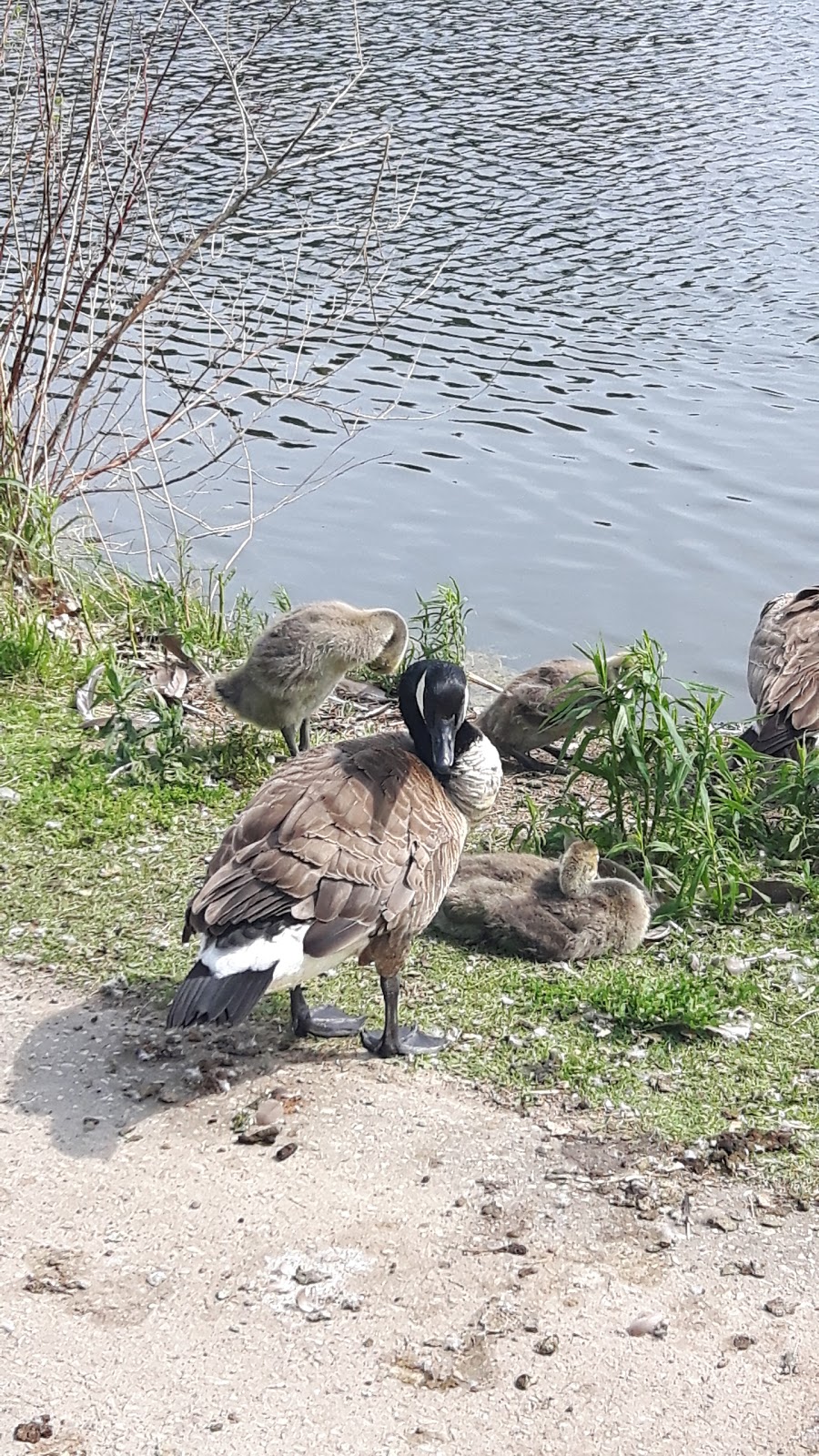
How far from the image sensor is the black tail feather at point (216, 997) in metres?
4.18

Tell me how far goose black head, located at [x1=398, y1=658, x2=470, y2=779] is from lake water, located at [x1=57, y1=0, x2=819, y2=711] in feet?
12.7

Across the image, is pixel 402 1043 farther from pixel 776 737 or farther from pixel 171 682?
pixel 171 682

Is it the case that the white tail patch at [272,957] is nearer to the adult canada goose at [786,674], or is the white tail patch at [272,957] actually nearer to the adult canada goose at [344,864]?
the adult canada goose at [344,864]

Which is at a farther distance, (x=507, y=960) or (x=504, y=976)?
(x=507, y=960)

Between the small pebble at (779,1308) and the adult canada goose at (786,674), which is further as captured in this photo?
the adult canada goose at (786,674)

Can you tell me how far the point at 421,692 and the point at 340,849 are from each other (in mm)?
840

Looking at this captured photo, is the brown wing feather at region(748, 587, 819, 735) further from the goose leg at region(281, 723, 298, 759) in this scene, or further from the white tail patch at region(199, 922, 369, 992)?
the white tail patch at region(199, 922, 369, 992)

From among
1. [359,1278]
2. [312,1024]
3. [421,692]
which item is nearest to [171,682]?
[421,692]

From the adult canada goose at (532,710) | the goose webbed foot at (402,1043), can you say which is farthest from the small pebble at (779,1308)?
→ the adult canada goose at (532,710)

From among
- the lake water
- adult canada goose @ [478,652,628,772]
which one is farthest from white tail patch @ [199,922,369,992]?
the lake water

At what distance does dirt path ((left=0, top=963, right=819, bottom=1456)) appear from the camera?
3.54m

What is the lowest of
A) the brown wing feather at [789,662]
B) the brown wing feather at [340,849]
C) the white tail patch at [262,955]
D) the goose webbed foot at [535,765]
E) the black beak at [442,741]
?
the goose webbed foot at [535,765]

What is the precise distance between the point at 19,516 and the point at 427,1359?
5.88m

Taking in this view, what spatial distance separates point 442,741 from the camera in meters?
5.28
